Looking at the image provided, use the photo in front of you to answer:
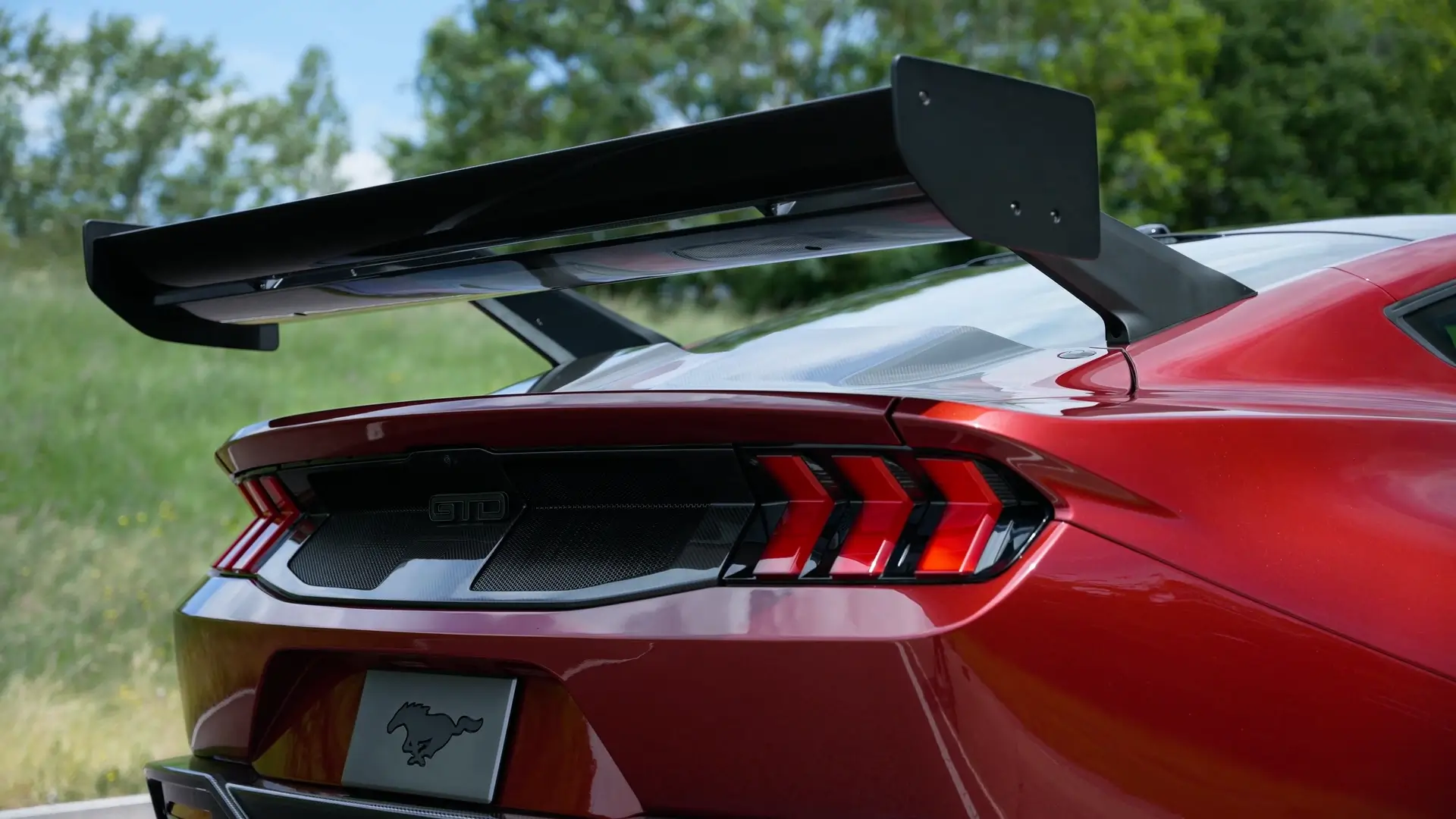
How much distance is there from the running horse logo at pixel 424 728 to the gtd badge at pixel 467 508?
0.26m

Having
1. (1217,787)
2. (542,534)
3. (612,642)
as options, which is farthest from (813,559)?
(1217,787)

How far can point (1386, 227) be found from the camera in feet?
8.21

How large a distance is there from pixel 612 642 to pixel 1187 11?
94.2 feet

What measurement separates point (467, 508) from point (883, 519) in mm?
638

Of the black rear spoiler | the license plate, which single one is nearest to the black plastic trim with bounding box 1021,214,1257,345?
the black rear spoiler

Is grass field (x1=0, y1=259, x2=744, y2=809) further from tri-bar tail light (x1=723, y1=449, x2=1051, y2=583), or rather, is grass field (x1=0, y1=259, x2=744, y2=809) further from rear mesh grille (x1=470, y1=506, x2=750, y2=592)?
tri-bar tail light (x1=723, y1=449, x2=1051, y2=583)

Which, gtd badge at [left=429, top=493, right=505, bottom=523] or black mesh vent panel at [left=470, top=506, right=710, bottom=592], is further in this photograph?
gtd badge at [left=429, top=493, right=505, bottom=523]

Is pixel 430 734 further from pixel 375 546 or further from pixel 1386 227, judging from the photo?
pixel 1386 227

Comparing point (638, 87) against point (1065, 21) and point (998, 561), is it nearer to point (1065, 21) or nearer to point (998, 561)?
point (1065, 21)

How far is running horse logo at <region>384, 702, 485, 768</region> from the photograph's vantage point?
180 cm

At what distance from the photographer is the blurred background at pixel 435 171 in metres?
6.79

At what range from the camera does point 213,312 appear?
7.25 ft

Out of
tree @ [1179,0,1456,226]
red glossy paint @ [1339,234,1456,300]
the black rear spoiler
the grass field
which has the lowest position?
the grass field

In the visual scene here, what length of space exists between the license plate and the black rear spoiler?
584 millimetres
